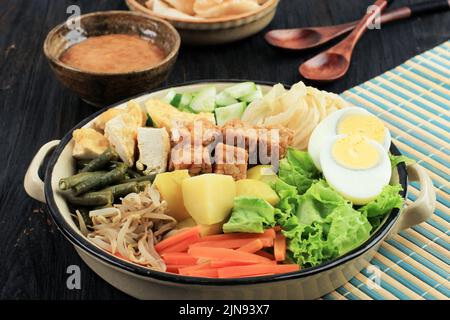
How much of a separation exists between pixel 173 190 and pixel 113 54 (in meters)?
1.23

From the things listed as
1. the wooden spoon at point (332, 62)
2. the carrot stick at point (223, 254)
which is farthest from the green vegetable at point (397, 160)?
the wooden spoon at point (332, 62)

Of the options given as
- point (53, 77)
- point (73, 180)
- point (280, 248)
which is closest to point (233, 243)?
point (280, 248)

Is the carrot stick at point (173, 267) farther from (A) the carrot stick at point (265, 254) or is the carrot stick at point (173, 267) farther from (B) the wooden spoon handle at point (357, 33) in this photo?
(B) the wooden spoon handle at point (357, 33)

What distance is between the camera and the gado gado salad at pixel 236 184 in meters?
2.28

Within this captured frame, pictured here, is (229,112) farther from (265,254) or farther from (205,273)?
(205,273)

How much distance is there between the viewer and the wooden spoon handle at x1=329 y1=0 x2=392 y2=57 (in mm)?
3756

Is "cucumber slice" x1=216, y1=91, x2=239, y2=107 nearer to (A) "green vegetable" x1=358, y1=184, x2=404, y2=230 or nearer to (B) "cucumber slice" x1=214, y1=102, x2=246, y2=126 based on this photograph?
(B) "cucumber slice" x1=214, y1=102, x2=246, y2=126

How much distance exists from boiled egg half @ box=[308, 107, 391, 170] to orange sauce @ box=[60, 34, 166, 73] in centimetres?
102

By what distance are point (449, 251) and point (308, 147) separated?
0.66m

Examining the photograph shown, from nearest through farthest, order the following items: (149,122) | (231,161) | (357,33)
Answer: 1. (231,161)
2. (149,122)
3. (357,33)

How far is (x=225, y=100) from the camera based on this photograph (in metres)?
3.02

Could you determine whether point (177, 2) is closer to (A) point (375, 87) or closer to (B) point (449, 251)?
(A) point (375, 87)

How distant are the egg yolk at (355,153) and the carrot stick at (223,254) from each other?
19.3 inches

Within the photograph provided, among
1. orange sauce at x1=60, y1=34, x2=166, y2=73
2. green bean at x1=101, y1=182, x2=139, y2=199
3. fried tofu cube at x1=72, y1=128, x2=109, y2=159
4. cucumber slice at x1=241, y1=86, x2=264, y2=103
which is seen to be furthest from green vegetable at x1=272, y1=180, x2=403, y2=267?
orange sauce at x1=60, y1=34, x2=166, y2=73
